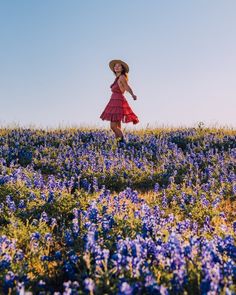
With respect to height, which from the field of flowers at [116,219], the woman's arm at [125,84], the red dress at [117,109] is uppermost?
the woman's arm at [125,84]

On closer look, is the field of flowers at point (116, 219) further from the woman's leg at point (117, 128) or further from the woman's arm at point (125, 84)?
the woman's arm at point (125, 84)

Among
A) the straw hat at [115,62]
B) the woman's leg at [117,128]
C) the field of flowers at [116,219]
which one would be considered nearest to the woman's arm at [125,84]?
the straw hat at [115,62]

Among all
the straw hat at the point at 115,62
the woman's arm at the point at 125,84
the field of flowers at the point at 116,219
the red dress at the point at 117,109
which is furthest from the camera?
the straw hat at the point at 115,62

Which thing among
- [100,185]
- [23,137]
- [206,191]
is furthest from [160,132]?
[206,191]

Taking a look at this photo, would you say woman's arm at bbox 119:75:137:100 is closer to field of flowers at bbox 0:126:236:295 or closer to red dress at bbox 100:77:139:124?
red dress at bbox 100:77:139:124

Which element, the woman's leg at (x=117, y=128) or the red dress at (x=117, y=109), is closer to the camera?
the red dress at (x=117, y=109)

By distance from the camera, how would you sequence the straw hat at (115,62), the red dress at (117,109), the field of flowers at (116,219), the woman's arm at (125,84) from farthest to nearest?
the straw hat at (115,62) → the red dress at (117,109) → the woman's arm at (125,84) → the field of flowers at (116,219)

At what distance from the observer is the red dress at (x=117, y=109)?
42.2 ft

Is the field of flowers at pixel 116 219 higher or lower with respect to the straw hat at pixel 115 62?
lower

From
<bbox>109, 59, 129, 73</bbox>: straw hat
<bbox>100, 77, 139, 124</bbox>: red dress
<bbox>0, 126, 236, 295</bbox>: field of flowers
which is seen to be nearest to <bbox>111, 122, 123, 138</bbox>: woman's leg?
<bbox>100, 77, 139, 124</bbox>: red dress

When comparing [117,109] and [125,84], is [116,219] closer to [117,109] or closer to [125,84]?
[117,109]

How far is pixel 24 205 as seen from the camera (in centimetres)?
689

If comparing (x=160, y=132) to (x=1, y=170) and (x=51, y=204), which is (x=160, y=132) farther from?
(x=51, y=204)

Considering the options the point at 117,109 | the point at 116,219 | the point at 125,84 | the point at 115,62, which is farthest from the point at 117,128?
the point at 116,219
